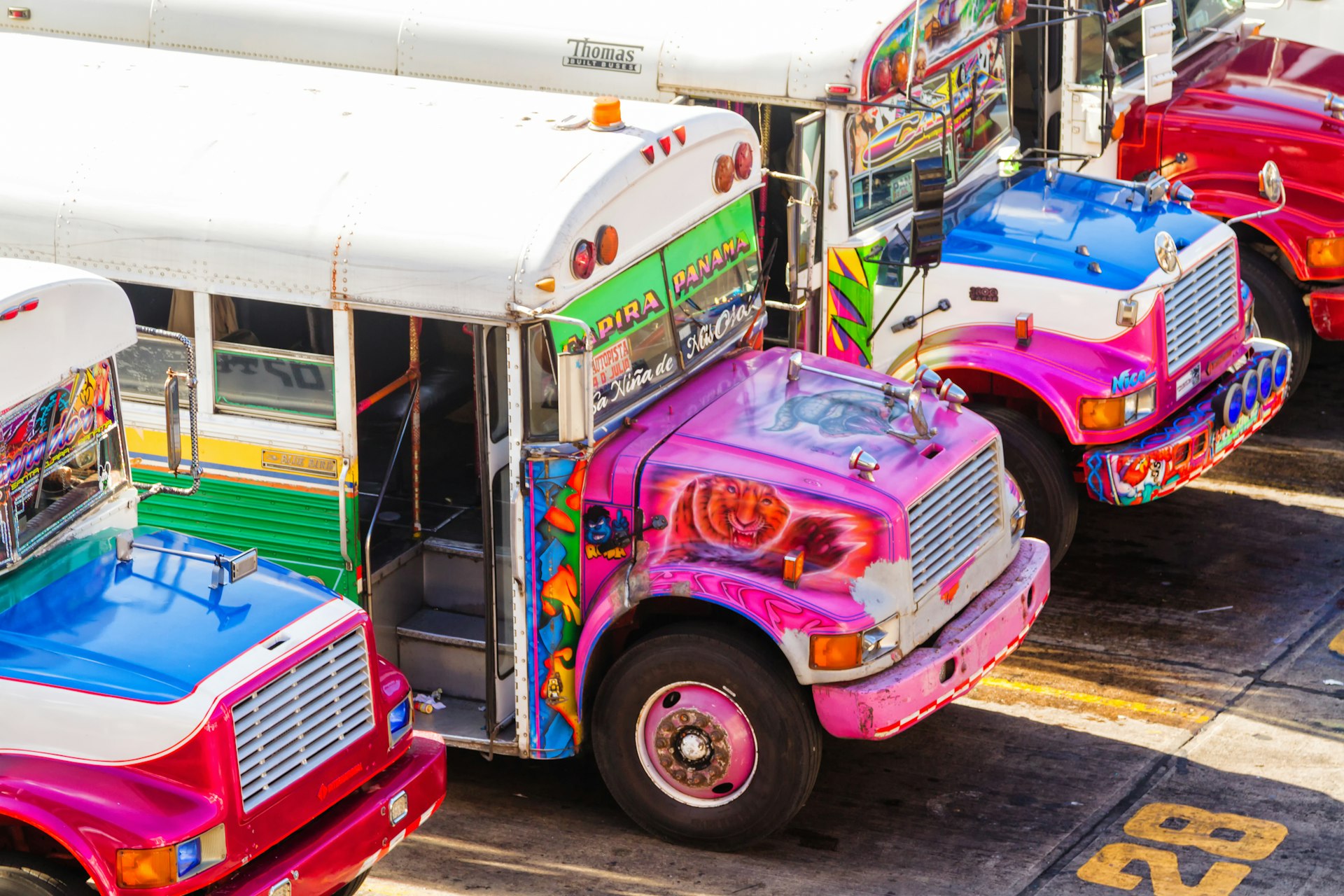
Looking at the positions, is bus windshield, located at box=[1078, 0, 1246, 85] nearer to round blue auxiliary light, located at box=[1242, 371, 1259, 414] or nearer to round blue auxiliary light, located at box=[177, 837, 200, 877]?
round blue auxiliary light, located at box=[1242, 371, 1259, 414]

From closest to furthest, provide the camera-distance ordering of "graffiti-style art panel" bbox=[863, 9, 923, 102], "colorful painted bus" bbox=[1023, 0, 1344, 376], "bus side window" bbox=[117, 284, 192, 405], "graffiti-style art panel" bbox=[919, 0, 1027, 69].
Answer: "bus side window" bbox=[117, 284, 192, 405], "graffiti-style art panel" bbox=[863, 9, 923, 102], "graffiti-style art panel" bbox=[919, 0, 1027, 69], "colorful painted bus" bbox=[1023, 0, 1344, 376]

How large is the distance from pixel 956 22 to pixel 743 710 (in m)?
4.19

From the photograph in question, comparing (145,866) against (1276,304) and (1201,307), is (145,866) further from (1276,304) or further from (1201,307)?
(1276,304)

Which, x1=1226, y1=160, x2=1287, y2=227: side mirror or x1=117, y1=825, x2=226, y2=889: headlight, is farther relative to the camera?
x1=1226, y1=160, x2=1287, y2=227: side mirror

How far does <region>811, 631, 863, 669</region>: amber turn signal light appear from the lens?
6680 millimetres

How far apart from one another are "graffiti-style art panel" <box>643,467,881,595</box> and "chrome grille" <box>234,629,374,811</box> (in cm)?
126

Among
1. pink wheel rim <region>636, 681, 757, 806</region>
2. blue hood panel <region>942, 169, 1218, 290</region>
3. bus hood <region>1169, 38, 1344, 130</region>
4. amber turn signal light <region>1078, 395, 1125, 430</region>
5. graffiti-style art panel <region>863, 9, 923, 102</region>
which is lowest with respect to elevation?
pink wheel rim <region>636, 681, 757, 806</region>

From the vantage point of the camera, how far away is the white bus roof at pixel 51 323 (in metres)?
5.93

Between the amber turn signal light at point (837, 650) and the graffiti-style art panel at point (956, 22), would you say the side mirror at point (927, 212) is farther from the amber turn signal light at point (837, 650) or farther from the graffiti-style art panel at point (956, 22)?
the amber turn signal light at point (837, 650)

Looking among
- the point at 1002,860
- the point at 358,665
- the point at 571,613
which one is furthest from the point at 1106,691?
the point at 358,665

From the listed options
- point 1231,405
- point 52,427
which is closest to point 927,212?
point 1231,405

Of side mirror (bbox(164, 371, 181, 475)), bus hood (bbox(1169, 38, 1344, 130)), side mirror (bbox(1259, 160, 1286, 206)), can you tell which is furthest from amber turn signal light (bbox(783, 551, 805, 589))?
bus hood (bbox(1169, 38, 1344, 130))

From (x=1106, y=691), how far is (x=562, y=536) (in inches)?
117

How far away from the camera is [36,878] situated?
555cm
